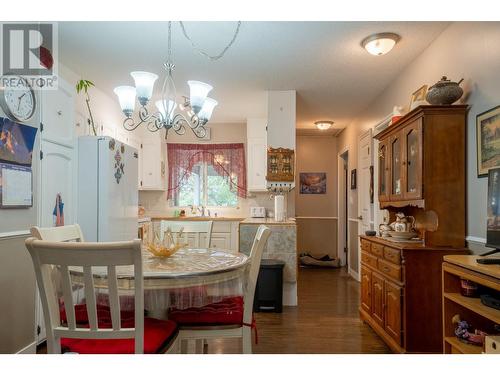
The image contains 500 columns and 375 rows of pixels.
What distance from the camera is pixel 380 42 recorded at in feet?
10.1

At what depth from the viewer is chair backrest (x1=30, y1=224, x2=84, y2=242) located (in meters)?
2.02

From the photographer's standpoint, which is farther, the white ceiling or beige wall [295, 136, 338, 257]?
beige wall [295, 136, 338, 257]

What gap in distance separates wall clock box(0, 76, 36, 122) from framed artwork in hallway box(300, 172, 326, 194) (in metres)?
5.50

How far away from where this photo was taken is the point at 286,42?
10.5 feet

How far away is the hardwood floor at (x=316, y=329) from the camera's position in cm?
291

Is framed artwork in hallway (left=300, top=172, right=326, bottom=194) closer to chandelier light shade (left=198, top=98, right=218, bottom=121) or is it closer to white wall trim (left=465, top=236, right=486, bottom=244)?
chandelier light shade (left=198, top=98, right=218, bottom=121)

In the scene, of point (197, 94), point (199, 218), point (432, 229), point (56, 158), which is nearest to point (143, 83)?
point (197, 94)

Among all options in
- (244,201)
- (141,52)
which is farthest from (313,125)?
(141,52)

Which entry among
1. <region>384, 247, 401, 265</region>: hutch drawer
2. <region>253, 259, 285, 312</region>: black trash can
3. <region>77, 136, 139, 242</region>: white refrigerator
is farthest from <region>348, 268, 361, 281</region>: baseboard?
<region>77, 136, 139, 242</region>: white refrigerator

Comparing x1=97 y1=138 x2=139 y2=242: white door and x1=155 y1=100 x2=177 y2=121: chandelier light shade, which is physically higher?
x1=155 y1=100 x2=177 y2=121: chandelier light shade

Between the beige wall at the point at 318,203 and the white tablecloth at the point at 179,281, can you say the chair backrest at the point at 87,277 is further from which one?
the beige wall at the point at 318,203

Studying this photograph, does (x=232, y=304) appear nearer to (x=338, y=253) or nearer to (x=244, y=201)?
(x=244, y=201)

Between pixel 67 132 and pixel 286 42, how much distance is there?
207cm
